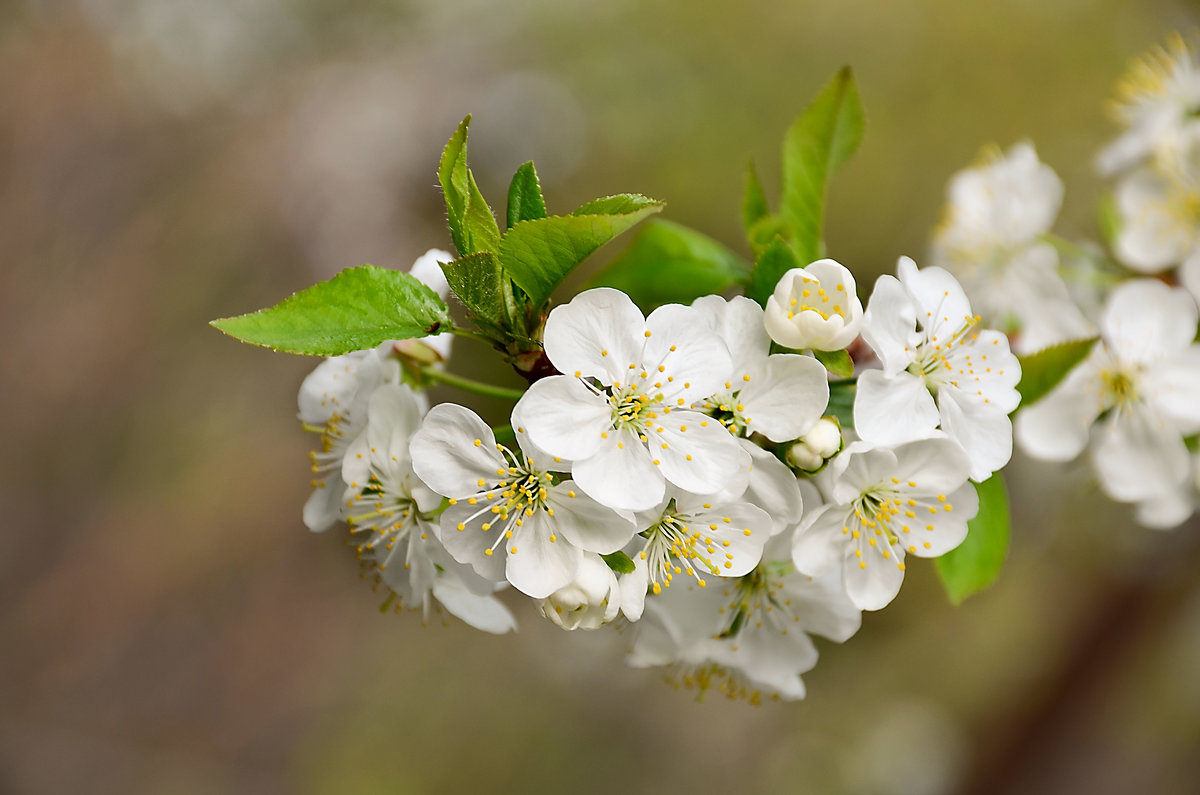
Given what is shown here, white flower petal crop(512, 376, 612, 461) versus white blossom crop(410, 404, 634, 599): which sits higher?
white flower petal crop(512, 376, 612, 461)

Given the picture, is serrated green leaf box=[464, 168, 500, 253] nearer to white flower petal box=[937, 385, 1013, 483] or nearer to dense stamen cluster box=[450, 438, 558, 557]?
dense stamen cluster box=[450, 438, 558, 557]

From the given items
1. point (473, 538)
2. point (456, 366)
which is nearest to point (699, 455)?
point (473, 538)

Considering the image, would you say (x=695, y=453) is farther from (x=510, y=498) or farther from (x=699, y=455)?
(x=510, y=498)

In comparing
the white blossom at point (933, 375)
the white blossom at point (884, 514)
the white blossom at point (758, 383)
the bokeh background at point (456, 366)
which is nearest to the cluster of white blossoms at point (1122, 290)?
the white blossom at point (933, 375)

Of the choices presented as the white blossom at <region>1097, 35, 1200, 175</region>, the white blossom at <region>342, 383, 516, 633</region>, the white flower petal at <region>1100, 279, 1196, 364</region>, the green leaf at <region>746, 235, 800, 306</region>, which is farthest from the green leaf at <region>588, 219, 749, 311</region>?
the white blossom at <region>1097, 35, 1200, 175</region>

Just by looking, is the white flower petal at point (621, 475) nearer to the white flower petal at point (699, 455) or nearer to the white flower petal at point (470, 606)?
the white flower petal at point (699, 455)
